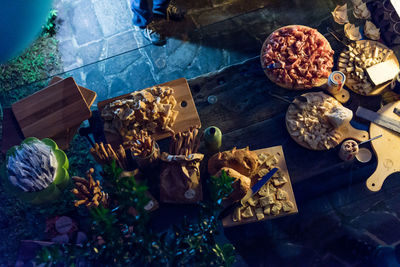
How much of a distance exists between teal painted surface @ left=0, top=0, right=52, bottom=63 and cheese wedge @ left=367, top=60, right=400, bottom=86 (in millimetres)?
3762

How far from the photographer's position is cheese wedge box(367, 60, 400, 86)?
128 inches

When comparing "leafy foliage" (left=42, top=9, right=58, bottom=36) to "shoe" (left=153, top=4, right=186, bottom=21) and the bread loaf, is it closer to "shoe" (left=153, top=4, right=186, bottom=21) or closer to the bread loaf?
"shoe" (left=153, top=4, right=186, bottom=21)

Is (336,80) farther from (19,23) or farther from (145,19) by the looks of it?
(19,23)

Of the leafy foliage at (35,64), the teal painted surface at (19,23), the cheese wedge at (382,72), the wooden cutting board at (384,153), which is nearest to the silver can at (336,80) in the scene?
the cheese wedge at (382,72)

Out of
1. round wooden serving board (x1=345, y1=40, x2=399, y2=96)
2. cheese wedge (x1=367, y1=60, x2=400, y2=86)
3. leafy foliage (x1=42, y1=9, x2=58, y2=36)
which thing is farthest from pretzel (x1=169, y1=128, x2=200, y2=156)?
leafy foliage (x1=42, y1=9, x2=58, y2=36)

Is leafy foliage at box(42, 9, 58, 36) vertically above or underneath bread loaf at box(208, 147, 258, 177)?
above

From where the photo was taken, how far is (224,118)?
132 inches

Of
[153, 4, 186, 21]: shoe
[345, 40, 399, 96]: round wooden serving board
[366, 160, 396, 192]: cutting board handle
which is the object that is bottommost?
[366, 160, 396, 192]: cutting board handle

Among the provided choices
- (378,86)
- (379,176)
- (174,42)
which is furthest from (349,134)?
(174,42)

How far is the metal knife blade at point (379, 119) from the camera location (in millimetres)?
3229

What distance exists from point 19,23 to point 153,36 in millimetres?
1839

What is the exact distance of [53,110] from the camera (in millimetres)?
3021

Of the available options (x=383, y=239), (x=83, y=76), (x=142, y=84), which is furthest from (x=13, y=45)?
(x=383, y=239)

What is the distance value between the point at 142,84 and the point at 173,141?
106 centimetres
